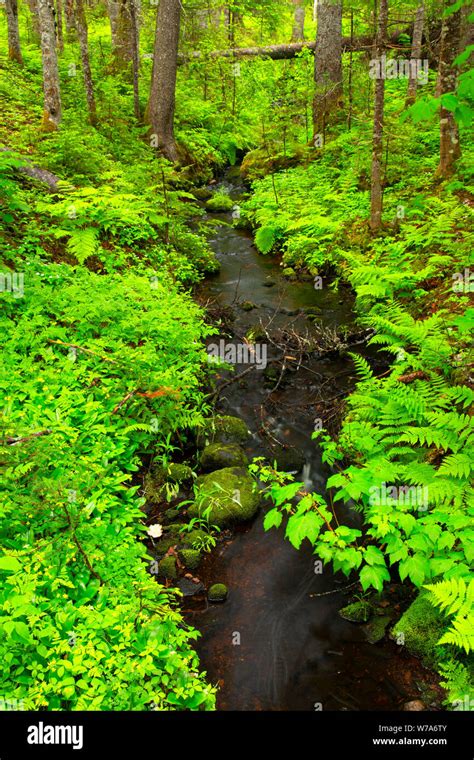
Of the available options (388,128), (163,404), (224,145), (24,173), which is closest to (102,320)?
(163,404)

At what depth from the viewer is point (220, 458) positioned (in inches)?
269

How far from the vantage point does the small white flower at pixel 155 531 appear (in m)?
5.61

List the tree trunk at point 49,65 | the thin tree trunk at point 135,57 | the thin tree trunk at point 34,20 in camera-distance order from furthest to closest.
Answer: the thin tree trunk at point 34,20 → the thin tree trunk at point 135,57 → the tree trunk at point 49,65

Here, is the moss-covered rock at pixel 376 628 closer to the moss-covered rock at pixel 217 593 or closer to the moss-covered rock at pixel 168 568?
the moss-covered rock at pixel 217 593

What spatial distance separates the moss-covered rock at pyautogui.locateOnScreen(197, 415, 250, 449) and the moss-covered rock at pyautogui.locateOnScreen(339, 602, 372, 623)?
289 cm

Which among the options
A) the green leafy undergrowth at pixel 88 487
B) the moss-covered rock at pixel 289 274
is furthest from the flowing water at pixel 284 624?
the moss-covered rock at pixel 289 274

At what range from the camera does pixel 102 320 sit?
7164 millimetres

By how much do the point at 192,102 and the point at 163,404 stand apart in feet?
60.2

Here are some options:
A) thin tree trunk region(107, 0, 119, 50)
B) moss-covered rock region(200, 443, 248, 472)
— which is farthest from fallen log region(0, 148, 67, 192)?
thin tree trunk region(107, 0, 119, 50)

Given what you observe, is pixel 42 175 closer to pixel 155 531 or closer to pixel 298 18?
pixel 155 531

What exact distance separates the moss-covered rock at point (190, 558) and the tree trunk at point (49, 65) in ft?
35.7

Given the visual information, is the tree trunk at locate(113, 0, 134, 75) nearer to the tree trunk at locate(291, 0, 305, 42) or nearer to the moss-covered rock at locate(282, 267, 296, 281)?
the tree trunk at locate(291, 0, 305, 42)

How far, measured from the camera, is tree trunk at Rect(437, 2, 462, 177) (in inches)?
389
